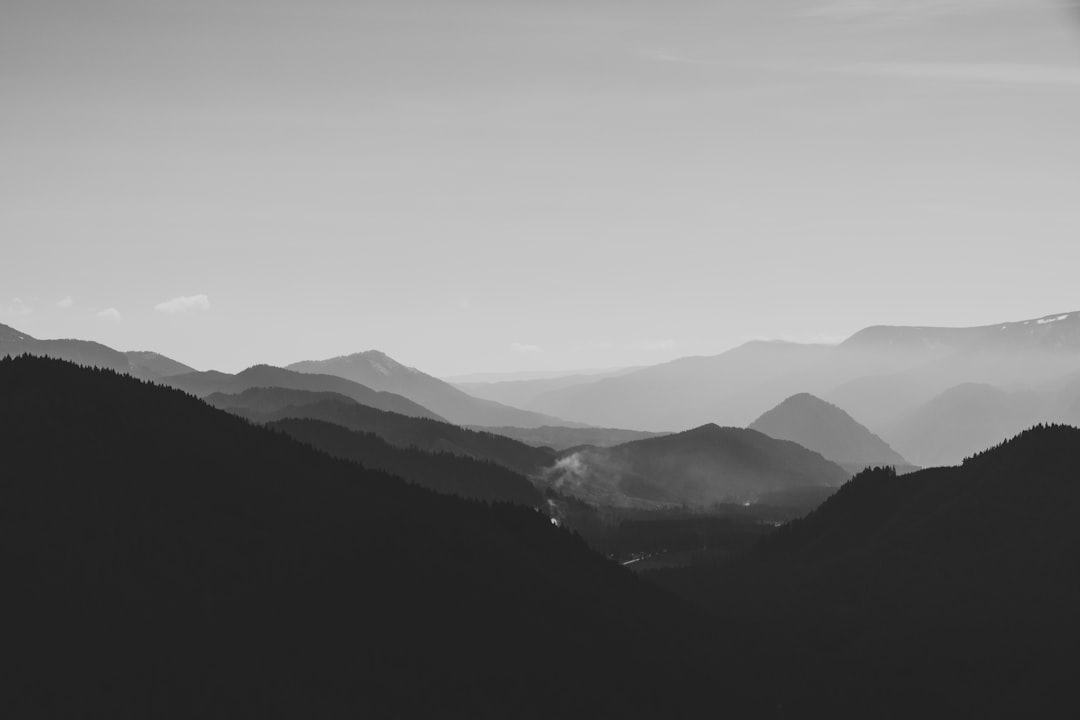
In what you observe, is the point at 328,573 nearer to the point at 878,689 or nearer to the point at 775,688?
the point at 775,688

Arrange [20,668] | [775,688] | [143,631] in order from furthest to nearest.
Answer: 1. [775,688]
2. [143,631]
3. [20,668]

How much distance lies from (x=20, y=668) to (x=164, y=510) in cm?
4373

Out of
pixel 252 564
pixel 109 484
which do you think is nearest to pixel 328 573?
pixel 252 564

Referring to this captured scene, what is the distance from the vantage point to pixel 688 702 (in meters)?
182

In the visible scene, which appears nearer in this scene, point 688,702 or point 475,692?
point 475,692

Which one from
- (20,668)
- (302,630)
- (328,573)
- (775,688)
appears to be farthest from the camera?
(775,688)

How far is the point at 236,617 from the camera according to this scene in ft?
541

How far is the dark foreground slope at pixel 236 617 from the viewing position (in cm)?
14812

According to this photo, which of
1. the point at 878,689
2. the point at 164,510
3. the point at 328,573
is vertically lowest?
the point at 878,689

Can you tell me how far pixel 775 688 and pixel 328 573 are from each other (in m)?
87.0

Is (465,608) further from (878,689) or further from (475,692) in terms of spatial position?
(878,689)

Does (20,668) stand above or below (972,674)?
above

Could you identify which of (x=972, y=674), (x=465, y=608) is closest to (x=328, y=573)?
(x=465, y=608)

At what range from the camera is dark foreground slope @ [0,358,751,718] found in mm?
148125
